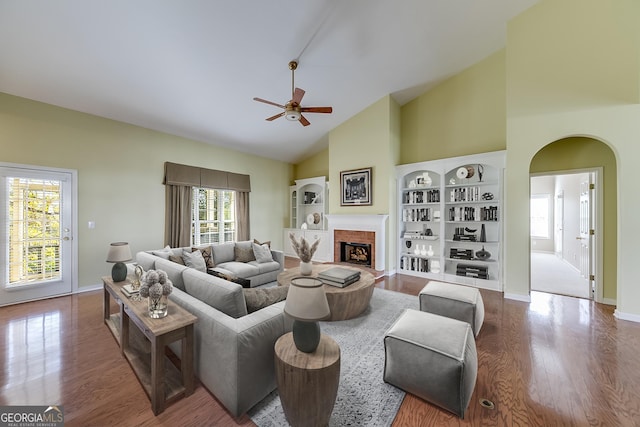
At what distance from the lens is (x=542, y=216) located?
8.62m

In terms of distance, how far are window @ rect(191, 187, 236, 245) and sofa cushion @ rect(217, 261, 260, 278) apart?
5.91 feet

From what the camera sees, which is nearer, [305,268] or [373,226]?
[305,268]

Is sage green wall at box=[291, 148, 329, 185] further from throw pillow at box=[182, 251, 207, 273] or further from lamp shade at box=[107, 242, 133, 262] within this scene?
lamp shade at box=[107, 242, 133, 262]

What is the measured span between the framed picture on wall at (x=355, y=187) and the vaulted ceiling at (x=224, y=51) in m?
1.59

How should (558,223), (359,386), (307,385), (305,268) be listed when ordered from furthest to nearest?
(558,223)
(305,268)
(359,386)
(307,385)

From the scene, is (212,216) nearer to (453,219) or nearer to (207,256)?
(207,256)

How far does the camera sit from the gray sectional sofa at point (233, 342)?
160 centimetres

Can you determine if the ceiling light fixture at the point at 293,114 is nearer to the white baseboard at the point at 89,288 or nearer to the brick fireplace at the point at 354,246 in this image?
the brick fireplace at the point at 354,246

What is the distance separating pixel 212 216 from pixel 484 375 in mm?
5916

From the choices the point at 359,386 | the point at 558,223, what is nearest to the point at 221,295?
the point at 359,386

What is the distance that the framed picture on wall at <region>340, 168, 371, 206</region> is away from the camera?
18.1ft

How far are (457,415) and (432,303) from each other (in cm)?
126

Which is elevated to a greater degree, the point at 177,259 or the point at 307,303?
the point at 307,303

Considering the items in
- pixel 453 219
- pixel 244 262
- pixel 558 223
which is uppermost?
pixel 453 219
